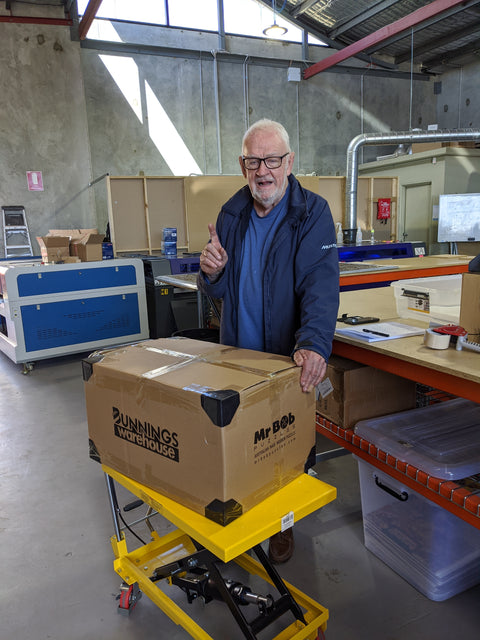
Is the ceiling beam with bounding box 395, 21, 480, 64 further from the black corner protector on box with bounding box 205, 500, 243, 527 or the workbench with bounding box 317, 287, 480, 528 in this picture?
the black corner protector on box with bounding box 205, 500, 243, 527

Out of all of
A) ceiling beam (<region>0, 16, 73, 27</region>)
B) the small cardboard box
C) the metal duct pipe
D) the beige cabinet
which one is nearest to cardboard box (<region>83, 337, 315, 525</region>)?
the small cardboard box

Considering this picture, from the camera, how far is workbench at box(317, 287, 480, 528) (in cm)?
135

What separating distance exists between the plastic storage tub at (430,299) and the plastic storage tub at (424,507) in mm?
392

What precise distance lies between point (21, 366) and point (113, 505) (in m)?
3.66

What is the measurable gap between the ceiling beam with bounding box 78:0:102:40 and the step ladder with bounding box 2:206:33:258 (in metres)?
3.02

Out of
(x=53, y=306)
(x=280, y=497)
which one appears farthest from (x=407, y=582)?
(x=53, y=306)

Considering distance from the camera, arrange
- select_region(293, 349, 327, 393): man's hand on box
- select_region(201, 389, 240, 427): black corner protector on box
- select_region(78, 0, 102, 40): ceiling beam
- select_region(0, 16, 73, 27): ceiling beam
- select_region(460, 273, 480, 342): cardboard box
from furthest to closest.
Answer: select_region(0, 16, 73, 27): ceiling beam, select_region(78, 0, 102, 40): ceiling beam, select_region(460, 273, 480, 342): cardboard box, select_region(293, 349, 327, 393): man's hand on box, select_region(201, 389, 240, 427): black corner protector on box

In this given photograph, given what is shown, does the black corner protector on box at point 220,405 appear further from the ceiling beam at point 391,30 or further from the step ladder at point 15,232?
the ceiling beam at point 391,30

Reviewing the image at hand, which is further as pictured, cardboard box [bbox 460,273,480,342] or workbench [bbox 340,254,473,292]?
workbench [bbox 340,254,473,292]

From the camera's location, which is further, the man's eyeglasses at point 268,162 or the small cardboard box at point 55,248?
the small cardboard box at point 55,248

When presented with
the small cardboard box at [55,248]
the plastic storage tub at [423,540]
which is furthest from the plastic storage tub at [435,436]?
the small cardboard box at [55,248]

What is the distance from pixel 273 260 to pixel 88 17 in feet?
23.9

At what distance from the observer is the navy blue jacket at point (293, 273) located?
1.54m

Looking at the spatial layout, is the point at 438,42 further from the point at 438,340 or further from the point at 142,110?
the point at 438,340
